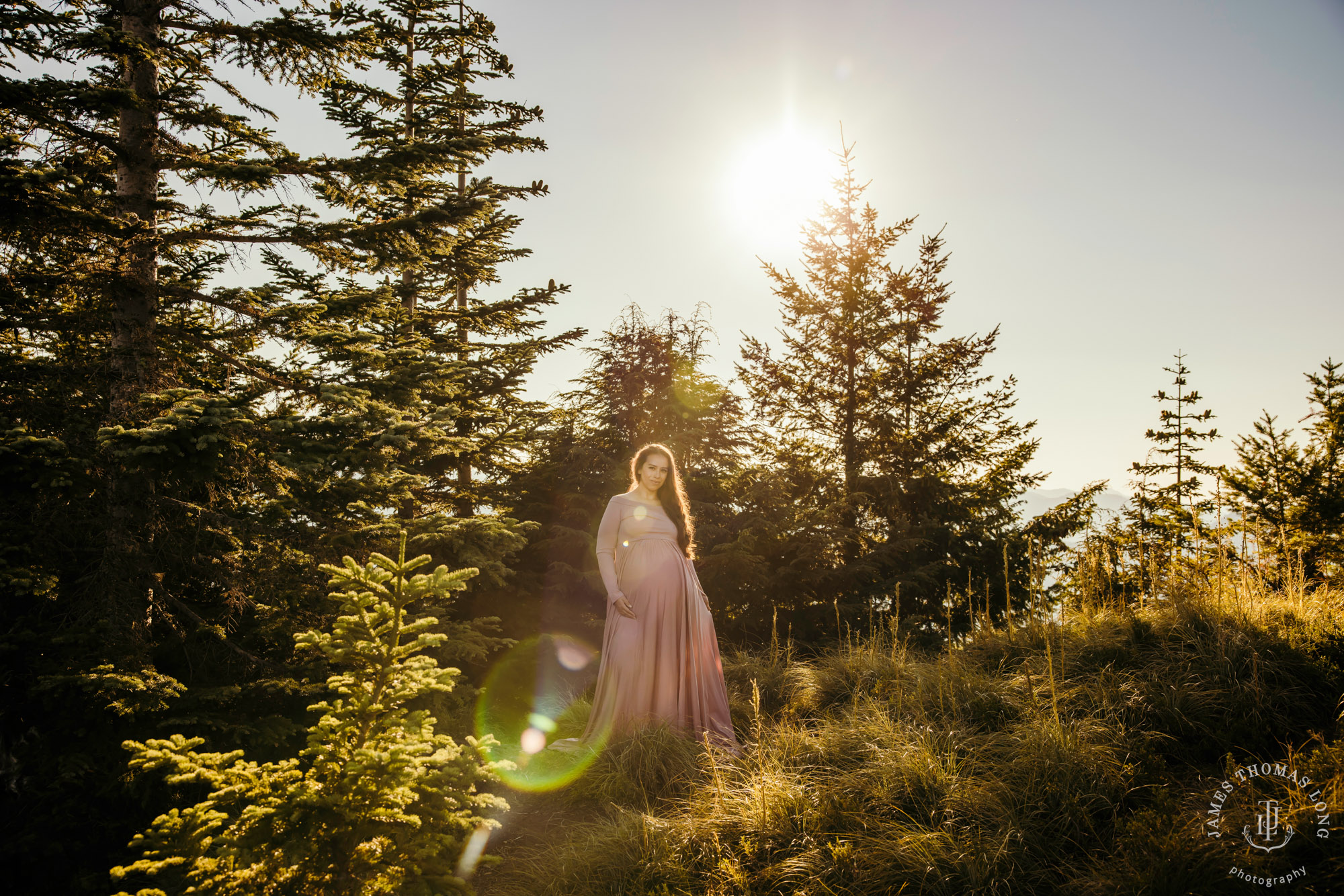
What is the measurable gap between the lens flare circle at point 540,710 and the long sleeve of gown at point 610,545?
128cm

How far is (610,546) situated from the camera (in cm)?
519

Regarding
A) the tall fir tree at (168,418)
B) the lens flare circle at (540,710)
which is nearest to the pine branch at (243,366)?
the tall fir tree at (168,418)

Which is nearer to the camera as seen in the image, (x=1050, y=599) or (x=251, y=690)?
(x=251, y=690)

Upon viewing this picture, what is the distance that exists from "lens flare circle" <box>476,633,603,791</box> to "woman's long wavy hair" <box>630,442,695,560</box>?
1.96 metres

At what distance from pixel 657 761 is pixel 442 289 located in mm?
7113

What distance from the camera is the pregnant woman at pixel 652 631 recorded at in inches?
194

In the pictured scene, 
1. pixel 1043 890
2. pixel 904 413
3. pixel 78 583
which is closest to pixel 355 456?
pixel 78 583

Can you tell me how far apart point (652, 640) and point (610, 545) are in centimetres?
92

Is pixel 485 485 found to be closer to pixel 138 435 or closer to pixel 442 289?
pixel 442 289

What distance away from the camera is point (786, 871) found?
2.87 metres

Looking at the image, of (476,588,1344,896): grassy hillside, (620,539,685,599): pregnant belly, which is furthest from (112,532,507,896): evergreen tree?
(620,539,685,599): pregnant belly

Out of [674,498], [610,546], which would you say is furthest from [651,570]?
[674,498]

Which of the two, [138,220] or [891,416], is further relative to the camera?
[891,416]

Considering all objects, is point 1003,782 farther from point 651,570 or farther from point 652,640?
point 651,570
